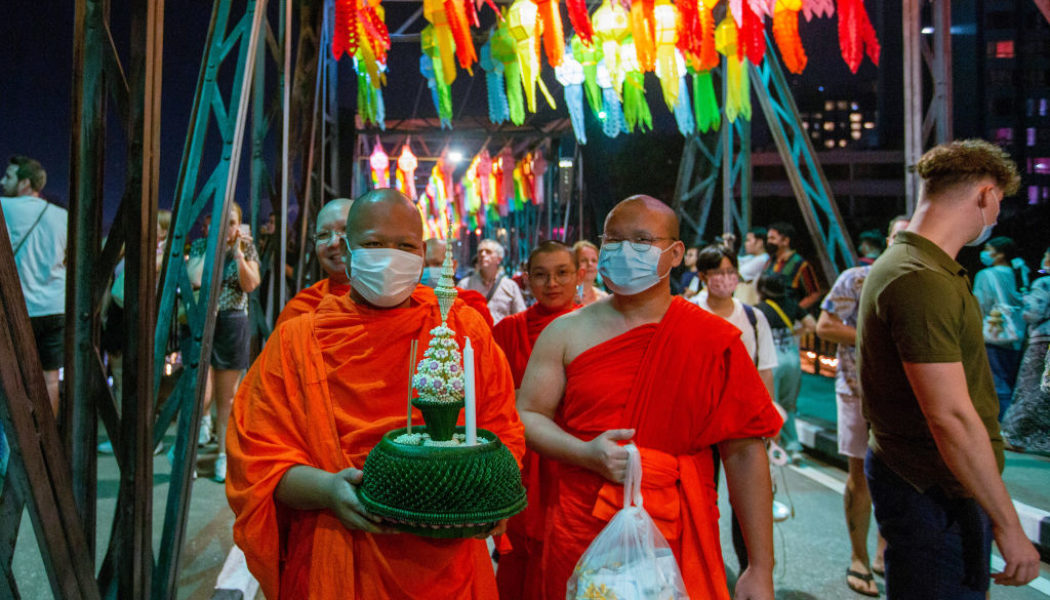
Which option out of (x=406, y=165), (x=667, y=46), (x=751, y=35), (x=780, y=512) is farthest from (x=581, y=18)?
(x=406, y=165)

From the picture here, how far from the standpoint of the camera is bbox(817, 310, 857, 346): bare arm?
386 cm

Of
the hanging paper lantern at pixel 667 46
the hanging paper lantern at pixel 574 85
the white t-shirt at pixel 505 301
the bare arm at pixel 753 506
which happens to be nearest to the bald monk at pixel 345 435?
the bare arm at pixel 753 506

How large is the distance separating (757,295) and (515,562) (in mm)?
4605

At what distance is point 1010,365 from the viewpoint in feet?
20.1

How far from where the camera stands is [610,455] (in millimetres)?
1872

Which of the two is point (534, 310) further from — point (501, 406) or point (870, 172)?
point (870, 172)

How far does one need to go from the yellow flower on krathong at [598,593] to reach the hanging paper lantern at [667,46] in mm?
5735

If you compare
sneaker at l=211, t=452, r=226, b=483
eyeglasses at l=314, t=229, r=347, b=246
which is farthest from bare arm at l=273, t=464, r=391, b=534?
sneaker at l=211, t=452, r=226, b=483

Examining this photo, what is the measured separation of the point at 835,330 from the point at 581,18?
3694 millimetres

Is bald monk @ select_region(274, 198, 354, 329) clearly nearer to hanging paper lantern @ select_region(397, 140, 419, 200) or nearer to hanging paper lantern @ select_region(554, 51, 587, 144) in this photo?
hanging paper lantern @ select_region(554, 51, 587, 144)

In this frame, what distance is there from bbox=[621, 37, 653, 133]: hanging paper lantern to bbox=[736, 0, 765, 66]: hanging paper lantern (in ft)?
3.26

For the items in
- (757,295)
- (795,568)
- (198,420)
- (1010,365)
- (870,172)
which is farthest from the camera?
(870,172)

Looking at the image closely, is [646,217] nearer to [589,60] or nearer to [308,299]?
[308,299]

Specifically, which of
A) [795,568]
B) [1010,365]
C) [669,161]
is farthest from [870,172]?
[795,568]
